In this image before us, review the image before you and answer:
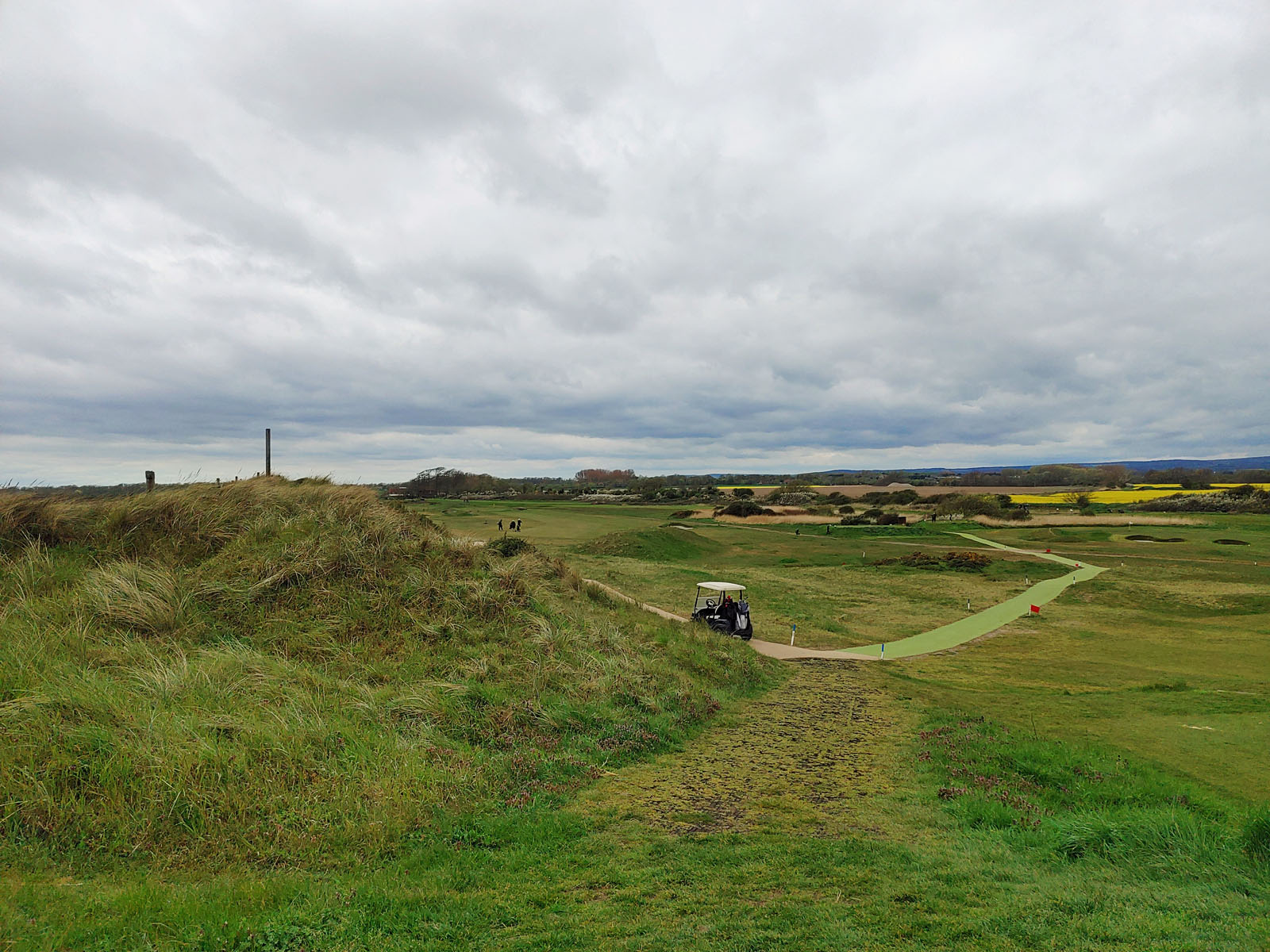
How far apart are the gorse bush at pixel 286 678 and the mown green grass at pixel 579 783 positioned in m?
0.07

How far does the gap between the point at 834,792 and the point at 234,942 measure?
8.15 metres

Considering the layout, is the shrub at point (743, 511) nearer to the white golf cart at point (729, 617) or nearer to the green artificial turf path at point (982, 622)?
the green artificial turf path at point (982, 622)

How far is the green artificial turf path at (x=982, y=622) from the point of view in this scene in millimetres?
28484

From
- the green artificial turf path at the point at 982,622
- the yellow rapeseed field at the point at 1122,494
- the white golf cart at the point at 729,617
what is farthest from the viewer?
the yellow rapeseed field at the point at 1122,494

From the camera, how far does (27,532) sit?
540 inches

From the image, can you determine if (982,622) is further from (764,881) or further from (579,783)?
(764,881)

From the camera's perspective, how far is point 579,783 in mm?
9984

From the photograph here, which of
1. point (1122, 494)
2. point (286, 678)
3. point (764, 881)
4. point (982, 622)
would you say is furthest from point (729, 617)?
point (1122, 494)

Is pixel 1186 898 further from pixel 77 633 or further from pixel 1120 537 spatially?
pixel 1120 537

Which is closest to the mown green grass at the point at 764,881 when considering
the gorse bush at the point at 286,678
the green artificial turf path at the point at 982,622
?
the gorse bush at the point at 286,678

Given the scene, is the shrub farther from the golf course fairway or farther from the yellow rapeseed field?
the golf course fairway

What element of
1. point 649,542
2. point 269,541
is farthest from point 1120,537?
point 269,541

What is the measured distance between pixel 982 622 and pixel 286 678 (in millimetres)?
35148

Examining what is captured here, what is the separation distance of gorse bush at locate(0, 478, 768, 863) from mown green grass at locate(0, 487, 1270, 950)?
0.07m
